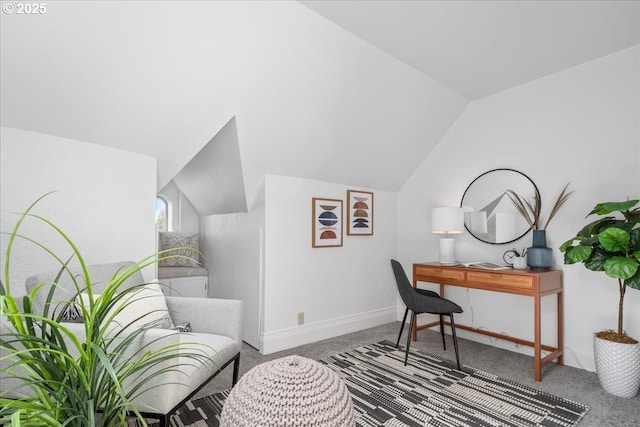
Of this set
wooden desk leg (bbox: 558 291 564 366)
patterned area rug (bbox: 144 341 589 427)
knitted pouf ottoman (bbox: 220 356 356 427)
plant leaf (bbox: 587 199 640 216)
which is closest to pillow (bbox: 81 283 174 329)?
patterned area rug (bbox: 144 341 589 427)

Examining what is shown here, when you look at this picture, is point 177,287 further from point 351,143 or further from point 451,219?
point 451,219

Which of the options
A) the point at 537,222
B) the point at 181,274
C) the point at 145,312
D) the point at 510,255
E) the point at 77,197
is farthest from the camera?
the point at 181,274

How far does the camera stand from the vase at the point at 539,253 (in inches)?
110

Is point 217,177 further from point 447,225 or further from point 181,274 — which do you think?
point 447,225

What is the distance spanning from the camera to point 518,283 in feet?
8.56

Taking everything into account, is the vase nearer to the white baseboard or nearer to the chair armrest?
the white baseboard

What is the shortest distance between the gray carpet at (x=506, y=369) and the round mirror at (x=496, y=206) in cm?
107

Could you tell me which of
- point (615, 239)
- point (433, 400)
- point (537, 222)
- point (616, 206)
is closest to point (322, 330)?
point (433, 400)

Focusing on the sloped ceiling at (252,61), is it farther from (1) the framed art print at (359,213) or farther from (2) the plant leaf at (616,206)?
(2) the plant leaf at (616,206)

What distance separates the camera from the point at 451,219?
128 inches

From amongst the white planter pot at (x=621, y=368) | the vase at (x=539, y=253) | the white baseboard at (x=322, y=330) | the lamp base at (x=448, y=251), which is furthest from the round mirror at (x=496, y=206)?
the white baseboard at (x=322, y=330)

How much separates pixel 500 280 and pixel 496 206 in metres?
0.87

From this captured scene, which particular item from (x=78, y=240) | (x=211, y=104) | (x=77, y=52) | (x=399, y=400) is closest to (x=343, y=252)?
(x=399, y=400)

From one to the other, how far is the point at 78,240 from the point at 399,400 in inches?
94.5
